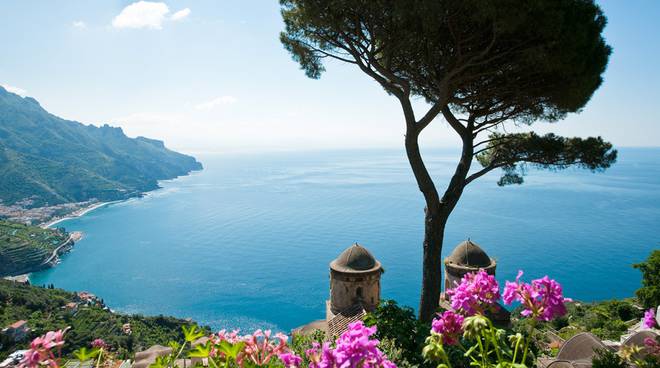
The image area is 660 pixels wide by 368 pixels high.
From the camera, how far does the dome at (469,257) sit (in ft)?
47.1

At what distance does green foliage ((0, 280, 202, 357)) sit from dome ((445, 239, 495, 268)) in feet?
106

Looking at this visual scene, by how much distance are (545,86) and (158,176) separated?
202m

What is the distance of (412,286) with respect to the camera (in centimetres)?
4678

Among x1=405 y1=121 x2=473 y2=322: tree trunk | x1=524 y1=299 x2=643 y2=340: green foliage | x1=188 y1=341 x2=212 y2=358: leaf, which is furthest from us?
x1=524 y1=299 x2=643 y2=340: green foliage

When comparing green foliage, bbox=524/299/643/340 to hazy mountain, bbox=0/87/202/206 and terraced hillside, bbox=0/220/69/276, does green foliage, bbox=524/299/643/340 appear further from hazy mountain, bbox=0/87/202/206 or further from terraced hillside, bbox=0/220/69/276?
hazy mountain, bbox=0/87/202/206

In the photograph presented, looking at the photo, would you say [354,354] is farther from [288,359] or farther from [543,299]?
[543,299]

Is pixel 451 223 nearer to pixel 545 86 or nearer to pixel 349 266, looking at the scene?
pixel 349 266

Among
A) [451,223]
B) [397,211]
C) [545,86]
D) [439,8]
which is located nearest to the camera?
[439,8]

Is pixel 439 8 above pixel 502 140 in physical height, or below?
above

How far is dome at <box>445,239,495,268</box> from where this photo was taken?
1434cm

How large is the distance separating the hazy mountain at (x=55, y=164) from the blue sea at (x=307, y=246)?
101ft

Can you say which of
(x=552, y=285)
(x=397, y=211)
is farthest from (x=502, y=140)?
(x=397, y=211)

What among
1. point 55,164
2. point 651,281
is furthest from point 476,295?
point 55,164

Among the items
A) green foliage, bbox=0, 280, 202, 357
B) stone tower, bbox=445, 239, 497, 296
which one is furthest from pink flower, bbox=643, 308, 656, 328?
green foliage, bbox=0, 280, 202, 357
